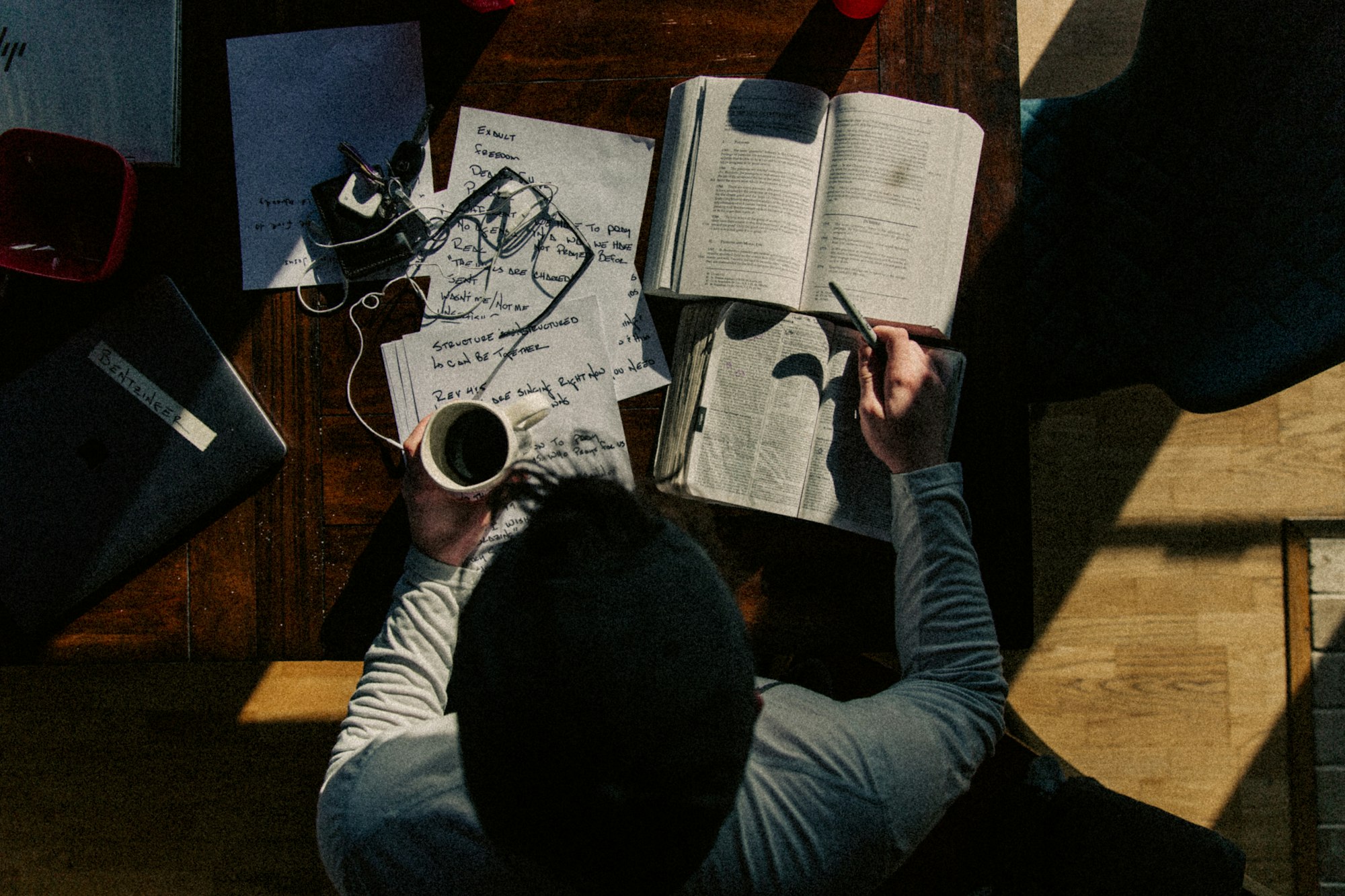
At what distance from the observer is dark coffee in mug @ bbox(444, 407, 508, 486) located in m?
0.81

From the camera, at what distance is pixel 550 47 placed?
942mm

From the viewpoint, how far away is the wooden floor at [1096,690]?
61.4 inches

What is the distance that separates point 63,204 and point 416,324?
0.43 m

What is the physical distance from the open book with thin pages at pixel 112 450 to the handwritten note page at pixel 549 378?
223 millimetres

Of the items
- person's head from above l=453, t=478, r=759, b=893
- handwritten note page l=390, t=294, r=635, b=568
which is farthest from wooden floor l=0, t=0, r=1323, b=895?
person's head from above l=453, t=478, r=759, b=893

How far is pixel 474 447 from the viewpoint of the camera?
0.83 meters

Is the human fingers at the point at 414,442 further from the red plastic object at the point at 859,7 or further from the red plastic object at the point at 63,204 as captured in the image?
the red plastic object at the point at 859,7

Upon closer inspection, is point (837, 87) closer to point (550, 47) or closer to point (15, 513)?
point (550, 47)

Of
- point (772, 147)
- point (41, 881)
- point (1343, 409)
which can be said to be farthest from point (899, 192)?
point (41, 881)

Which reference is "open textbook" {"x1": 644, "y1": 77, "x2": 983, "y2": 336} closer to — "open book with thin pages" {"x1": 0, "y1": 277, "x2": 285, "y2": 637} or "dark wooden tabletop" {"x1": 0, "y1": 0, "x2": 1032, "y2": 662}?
"dark wooden tabletop" {"x1": 0, "y1": 0, "x2": 1032, "y2": 662}

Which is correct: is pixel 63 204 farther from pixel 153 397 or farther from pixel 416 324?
pixel 416 324

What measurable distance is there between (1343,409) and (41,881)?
9.87 feet

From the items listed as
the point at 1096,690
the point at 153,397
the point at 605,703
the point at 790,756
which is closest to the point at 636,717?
the point at 605,703

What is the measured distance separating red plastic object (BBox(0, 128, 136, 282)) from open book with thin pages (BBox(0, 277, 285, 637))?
0.07 meters
